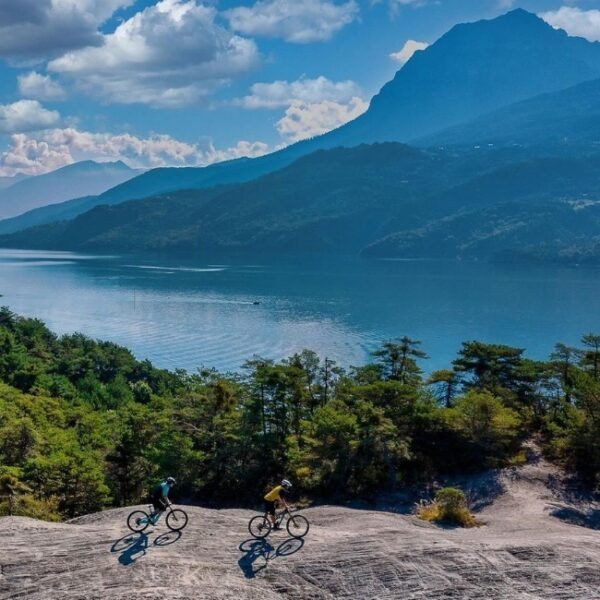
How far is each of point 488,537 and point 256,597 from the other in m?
8.72

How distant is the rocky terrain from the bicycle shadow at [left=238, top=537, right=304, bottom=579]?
3 cm

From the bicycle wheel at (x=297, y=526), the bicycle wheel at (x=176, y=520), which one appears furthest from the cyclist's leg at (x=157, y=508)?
the bicycle wheel at (x=297, y=526)

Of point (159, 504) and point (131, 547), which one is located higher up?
point (159, 504)

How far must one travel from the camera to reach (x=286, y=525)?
67.4 feet

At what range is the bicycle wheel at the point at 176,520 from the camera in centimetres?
2039

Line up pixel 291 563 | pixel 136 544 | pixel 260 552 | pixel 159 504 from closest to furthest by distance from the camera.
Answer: pixel 291 563 < pixel 260 552 < pixel 136 544 < pixel 159 504

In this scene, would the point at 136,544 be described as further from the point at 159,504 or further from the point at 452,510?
the point at 452,510

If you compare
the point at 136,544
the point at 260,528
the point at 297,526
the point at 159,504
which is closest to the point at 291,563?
the point at 297,526

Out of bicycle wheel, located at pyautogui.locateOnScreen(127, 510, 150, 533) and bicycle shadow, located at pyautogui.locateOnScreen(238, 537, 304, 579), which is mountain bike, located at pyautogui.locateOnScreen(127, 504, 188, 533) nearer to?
bicycle wheel, located at pyautogui.locateOnScreen(127, 510, 150, 533)

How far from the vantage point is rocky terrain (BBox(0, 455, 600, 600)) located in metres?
16.8

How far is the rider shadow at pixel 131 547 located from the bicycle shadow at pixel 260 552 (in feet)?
9.95

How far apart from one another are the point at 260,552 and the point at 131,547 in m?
4.00

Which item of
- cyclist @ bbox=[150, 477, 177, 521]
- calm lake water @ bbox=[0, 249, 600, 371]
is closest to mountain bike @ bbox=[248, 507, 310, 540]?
cyclist @ bbox=[150, 477, 177, 521]

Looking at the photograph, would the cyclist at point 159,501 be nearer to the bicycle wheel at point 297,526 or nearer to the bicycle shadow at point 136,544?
the bicycle shadow at point 136,544
